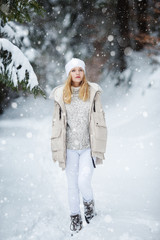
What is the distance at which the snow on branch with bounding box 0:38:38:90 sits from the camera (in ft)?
13.3

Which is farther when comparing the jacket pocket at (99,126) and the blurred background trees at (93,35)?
the blurred background trees at (93,35)

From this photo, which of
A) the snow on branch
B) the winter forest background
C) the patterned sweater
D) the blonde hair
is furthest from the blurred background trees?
the patterned sweater

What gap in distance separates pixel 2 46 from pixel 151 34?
1071cm

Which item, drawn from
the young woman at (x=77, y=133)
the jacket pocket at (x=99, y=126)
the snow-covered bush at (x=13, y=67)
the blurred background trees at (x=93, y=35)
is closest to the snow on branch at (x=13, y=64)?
the snow-covered bush at (x=13, y=67)

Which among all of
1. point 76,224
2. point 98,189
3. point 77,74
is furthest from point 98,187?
point 77,74

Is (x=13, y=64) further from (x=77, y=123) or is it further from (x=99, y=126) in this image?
(x=99, y=126)

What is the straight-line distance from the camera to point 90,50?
44.2ft

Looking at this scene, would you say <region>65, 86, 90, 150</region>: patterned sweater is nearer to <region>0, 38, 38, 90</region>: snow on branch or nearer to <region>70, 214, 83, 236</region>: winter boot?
<region>70, 214, 83, 236</region>: winter boot

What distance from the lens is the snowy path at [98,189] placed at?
2.97 m

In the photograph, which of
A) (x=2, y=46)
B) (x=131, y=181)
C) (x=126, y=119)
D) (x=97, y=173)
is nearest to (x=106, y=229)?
(x=131, y=181)

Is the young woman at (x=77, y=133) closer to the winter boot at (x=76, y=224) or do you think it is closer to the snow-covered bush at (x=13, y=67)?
the winter boot at (x=76, y=224)

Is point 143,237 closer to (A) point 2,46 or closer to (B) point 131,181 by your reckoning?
(B) point 131,181

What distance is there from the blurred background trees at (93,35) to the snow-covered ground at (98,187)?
4552 mm

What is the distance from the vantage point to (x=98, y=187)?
4.59 m
